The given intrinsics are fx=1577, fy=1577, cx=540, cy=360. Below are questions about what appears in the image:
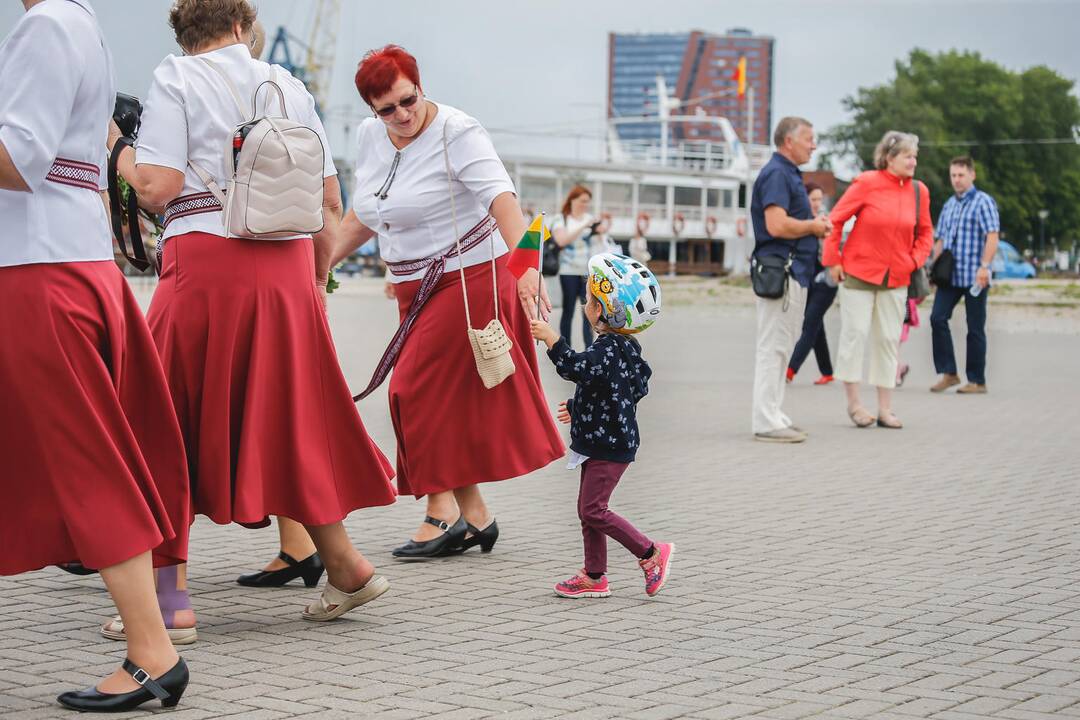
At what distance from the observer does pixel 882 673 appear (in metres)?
4.43

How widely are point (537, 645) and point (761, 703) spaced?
0.89 m

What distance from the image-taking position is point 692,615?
205 inches

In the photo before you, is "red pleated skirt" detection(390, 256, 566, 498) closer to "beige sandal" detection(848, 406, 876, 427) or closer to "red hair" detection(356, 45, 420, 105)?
"red hair" detection(356, 45, 420, 105)

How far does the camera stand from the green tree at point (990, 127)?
→ 78625mm

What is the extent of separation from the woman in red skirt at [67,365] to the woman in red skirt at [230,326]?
2.18ft

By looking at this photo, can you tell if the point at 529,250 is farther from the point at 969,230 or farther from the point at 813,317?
the point at 969,230

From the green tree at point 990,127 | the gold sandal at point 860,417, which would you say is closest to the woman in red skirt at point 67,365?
the gold sandal at point 860,417

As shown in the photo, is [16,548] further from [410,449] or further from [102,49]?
[410,449]

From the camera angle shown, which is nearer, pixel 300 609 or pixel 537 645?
pixel 537 645

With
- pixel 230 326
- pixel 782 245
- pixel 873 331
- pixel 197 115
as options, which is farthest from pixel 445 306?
pixel 873 331

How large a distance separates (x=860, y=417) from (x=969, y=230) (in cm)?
370

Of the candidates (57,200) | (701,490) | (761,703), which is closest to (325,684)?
(761,703)

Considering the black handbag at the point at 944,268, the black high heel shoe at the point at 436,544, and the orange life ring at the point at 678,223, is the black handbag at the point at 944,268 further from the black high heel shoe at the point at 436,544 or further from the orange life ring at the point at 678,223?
the orange life ring at the point at 678,223

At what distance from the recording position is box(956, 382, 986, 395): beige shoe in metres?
14.0
